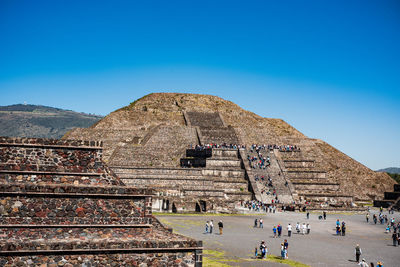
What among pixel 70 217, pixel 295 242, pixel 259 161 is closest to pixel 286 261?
pixel 295 242

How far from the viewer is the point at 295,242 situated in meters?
25.1

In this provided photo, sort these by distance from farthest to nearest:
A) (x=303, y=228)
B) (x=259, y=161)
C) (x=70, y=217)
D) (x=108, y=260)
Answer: (x=259, y=161), (x=303, y=228), (x=70, y=217), (x=108, y=260)

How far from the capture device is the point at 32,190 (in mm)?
11586

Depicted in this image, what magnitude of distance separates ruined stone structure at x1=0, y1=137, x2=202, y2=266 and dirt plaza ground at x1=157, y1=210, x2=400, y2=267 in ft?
18.8

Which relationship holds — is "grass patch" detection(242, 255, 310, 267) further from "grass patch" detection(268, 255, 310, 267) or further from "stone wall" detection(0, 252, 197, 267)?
"stone wall" detection(0, 252, 197, 267)

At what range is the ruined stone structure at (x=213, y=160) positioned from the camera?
42.5 metres

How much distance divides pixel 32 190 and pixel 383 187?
54607mm

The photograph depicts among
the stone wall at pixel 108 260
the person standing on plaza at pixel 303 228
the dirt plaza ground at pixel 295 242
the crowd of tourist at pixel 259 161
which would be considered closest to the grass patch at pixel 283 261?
the dirt plaza ground at pixel 295 242

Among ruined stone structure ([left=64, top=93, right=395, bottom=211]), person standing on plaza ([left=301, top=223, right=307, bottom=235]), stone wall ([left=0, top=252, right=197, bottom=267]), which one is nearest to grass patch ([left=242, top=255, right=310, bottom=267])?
stone wall ([left=0, top=252, right=197, bottom=267])

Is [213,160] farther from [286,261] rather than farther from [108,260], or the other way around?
[108,260]

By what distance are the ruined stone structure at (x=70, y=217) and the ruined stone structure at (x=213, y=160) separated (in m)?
23.9

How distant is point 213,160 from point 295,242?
78.8 feet

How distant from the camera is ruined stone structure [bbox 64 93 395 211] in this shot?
42.5 metres

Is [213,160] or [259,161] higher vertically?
[259,161]
